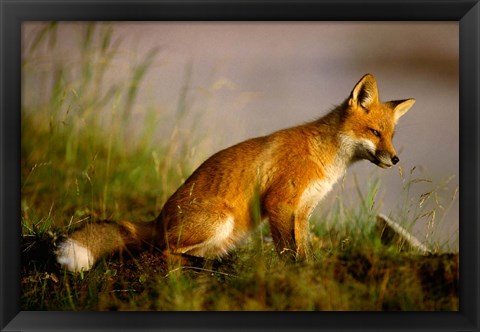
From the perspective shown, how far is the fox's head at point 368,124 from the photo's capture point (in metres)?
5.62

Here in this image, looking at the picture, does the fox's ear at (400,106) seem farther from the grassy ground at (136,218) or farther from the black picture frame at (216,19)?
the black picture frame at (216,19)

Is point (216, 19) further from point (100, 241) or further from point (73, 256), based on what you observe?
point (73, 256)

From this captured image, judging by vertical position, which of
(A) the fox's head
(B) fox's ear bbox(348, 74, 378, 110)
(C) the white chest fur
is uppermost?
(B) fox's ear bbox(348, 74, 378, 110)

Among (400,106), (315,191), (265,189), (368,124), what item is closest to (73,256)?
(265,189)

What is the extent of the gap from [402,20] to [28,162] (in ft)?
11.8

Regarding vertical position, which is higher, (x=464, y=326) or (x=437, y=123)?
(x=437, y=123)

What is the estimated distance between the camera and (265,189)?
5.51m

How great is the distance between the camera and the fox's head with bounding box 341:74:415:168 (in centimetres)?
562

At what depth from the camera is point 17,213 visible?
16.6 ft

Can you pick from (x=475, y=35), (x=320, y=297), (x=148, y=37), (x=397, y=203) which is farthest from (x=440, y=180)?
(x=148, y=37)

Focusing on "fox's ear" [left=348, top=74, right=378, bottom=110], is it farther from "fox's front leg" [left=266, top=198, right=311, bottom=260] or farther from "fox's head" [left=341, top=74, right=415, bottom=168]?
"fox's front leg" [left=266, top=198, right=311, bottom=260]

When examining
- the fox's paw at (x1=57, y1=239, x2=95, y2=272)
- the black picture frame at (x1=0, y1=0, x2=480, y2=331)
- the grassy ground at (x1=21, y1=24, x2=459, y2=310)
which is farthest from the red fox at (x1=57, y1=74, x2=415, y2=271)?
the black picture frame at (x1=0, y1=0, x2=480, y2=331)

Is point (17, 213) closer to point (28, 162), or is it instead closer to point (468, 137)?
point (28, 162)

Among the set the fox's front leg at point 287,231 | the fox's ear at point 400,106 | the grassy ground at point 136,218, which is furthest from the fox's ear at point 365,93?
the fox's front leg at point 287,231
